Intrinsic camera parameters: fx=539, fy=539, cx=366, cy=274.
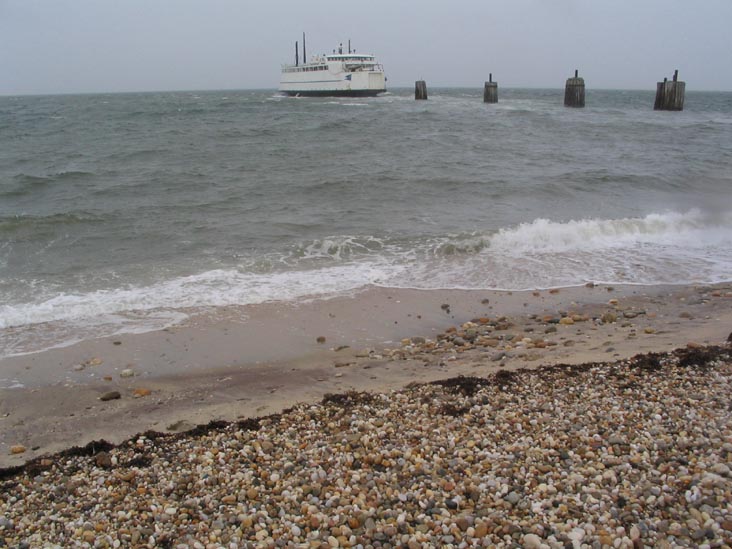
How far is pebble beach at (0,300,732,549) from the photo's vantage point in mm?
3182

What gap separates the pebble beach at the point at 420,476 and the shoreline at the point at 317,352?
1.79 ft

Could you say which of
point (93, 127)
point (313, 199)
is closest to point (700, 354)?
point (313, 199)

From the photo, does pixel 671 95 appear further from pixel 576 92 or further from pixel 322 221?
pixel 322 221

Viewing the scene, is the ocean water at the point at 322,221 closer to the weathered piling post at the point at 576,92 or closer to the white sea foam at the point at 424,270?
the white sea foam at the point at 424,270

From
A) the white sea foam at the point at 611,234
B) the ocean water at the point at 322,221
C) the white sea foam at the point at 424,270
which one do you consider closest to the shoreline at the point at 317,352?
the white sea foam at the point at 424,270

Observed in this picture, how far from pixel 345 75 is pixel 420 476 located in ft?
219

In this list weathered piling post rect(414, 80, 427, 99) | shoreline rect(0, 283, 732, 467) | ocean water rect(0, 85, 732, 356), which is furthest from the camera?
weathered piling post rect(414, 80, 427, 99)

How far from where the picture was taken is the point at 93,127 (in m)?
34.2

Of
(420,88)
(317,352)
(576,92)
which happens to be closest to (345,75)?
(420,88)

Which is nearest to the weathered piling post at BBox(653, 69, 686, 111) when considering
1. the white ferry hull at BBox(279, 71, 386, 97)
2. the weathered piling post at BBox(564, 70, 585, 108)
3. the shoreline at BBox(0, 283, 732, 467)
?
the weathered piling post at BBox(564, 70, 585, 108)

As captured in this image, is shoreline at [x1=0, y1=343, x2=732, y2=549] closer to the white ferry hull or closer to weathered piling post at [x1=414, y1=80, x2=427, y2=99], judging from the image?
the white ferry hull

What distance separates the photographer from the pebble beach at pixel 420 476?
3.18 meters

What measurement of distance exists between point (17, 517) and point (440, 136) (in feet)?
91.8

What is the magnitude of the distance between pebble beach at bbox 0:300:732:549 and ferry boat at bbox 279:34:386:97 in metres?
65.7
